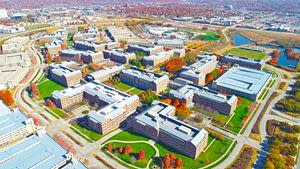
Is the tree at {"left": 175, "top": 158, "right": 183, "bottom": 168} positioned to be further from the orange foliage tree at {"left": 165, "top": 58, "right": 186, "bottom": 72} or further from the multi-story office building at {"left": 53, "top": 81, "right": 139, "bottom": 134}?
the orange foliage tree at {"left": 165, "top": 58, "right": 186, "bottom": 72}

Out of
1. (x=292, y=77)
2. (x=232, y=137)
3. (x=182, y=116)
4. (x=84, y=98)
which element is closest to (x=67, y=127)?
(x=84, y=98)

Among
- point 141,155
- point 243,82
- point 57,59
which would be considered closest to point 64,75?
point 57,59

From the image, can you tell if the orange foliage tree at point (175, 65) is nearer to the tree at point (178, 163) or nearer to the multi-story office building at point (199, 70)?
the multi-story office building at point (199, 70)

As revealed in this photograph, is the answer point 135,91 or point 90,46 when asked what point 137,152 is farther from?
point 90,46

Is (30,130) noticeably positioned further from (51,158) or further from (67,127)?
(51,158)

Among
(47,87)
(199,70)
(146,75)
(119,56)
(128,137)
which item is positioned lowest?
(128,137)

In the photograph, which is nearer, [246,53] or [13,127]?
[13,127]

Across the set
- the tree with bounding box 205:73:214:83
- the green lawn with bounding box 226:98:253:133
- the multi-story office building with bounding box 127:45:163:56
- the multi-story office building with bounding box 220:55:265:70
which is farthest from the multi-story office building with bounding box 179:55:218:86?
the multi-story office building with bounding box 127:45:163:56
